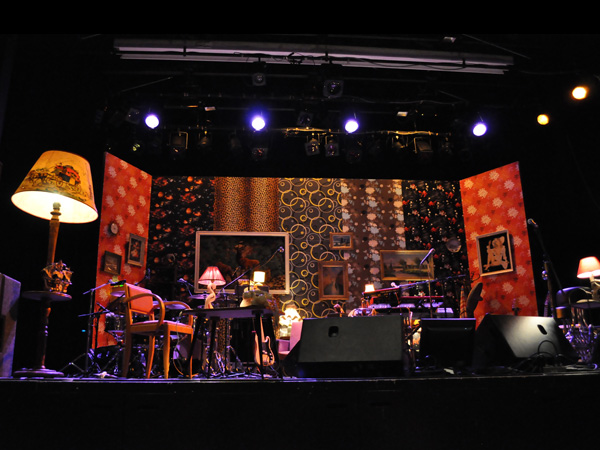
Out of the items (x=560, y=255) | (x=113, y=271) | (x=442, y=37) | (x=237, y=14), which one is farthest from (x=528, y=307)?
(x=237, y=14)

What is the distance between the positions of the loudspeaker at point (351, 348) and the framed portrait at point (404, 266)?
5.93m

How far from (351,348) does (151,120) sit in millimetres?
5703

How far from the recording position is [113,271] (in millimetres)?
7824

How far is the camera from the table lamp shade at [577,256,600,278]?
7141 mm

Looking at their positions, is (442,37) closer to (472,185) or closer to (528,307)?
(472,185)

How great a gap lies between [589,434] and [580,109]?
21.8 ft

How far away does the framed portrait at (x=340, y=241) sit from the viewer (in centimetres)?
902

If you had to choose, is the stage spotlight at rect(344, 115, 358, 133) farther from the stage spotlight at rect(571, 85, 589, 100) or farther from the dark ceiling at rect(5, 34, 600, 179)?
the stage spotlight at rect(571, 85, 589, 100)

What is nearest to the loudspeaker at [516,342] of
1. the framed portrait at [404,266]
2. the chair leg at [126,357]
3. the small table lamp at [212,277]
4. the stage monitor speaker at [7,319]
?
the chair leg at [126,357]

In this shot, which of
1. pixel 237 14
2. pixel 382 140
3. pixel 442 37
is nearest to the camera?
pixel 237 14

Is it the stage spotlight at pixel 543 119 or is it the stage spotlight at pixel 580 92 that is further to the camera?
the stage spotlight at pixel 543 119

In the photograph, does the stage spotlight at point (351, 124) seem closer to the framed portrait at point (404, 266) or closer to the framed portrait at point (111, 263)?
the framed portrait at point (404, 266)

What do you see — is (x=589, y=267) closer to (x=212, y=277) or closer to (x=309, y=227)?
(x=309, y=227)

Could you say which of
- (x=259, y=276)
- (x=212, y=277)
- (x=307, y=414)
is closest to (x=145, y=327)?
(x=307, y=414)
